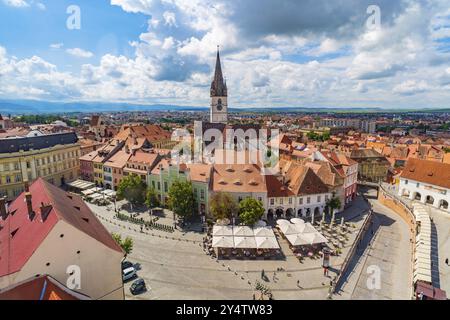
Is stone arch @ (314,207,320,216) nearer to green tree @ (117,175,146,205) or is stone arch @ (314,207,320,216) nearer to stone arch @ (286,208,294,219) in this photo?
stone arch @ (286,208,294,219)

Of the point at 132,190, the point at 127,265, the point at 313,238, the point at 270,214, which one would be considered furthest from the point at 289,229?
the point at 132,190

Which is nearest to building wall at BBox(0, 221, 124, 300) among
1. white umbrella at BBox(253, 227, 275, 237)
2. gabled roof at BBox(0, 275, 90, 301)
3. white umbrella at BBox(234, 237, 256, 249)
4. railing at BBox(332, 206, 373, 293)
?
gabled roof at BBox(0, 275, 90, 301)

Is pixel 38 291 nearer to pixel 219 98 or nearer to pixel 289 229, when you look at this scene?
pixel 289 229

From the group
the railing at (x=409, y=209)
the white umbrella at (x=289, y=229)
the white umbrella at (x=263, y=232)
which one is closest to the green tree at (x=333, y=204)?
the railing at (x=409, y=209)

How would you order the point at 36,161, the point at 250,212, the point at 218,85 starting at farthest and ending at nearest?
the point at 218,85 < the point at 36,161 < the point at 250,212
